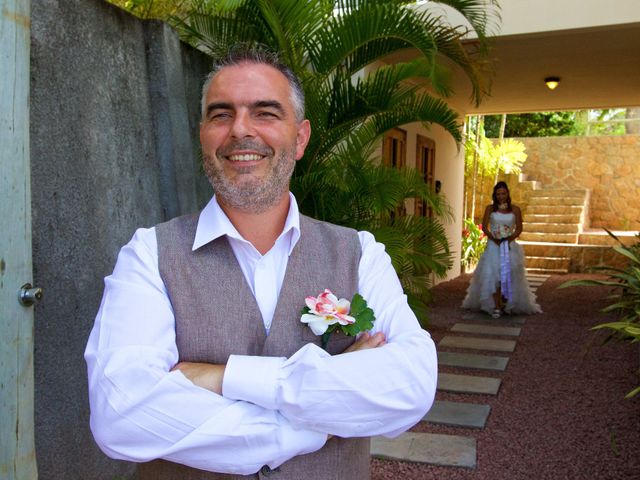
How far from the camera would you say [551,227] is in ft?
46.3

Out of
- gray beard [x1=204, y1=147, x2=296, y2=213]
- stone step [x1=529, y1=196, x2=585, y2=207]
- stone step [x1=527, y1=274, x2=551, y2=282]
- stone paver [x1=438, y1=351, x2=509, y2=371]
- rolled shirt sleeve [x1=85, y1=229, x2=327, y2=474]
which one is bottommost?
Answer: stone step [x1=527, y1=274, x2=551, y2=282]

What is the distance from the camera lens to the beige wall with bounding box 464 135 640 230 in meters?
15.2

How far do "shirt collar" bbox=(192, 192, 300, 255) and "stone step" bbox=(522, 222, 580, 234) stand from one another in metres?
13.3

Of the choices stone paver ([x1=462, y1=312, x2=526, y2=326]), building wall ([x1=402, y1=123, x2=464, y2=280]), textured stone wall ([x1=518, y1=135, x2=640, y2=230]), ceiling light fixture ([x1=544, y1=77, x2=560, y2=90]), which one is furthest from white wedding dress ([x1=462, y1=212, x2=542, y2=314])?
textured stone wall ([x1=518, y1=135, x2=640, y2=230])

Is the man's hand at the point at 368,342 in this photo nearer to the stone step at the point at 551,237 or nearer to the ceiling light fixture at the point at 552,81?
the ceiling light fixture at the point at 552,81

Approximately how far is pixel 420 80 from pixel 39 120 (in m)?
6.60

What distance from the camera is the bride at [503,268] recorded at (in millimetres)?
7875

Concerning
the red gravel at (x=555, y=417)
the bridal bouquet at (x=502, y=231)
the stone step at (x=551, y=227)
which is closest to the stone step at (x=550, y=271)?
the stone step at (x=551, y=227)

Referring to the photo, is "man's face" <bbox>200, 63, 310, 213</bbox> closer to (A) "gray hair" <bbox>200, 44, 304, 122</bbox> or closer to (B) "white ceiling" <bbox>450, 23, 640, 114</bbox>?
(A) "gray hair" <bbox>200, 44, 304, 122</bbox>

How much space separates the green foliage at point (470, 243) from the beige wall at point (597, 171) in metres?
2.55

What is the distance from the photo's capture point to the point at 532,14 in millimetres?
5836

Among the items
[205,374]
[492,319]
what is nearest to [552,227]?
[492,319]

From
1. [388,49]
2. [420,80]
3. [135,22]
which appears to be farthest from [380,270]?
[420,80]

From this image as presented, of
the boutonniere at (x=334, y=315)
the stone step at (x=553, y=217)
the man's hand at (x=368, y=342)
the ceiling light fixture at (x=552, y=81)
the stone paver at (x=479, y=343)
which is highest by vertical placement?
the ceiling light fixture at (x=552, y=81)
